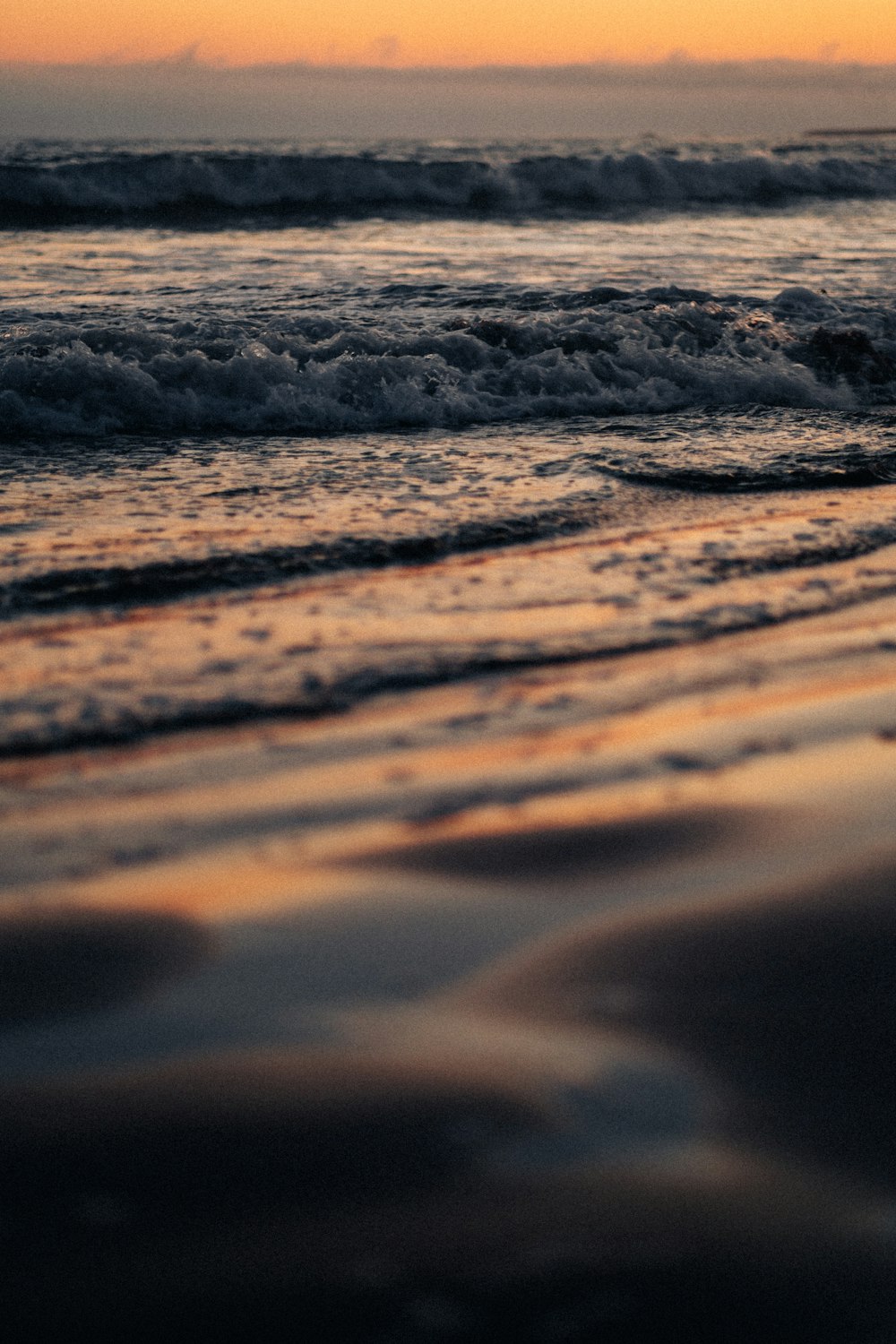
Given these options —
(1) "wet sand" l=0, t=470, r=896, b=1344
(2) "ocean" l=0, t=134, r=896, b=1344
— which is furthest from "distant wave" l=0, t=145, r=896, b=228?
(1) "wet sand" l=0, t=470, r=896, b=1344

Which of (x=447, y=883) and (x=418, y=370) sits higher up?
(x=418, y=370)

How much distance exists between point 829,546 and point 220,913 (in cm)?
227

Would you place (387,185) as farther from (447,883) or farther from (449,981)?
(449,981)

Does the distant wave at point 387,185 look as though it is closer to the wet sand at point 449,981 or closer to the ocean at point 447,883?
the ocean at point 447,883

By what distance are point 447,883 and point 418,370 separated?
4030mm

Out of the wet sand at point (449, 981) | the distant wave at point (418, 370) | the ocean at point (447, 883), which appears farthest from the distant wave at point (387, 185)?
the wet sand at point (449, 981)

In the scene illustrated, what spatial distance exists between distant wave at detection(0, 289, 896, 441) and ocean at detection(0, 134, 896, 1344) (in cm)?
22

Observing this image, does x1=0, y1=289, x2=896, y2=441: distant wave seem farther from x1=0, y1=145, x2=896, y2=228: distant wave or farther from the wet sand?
x1=0, y1=145, x2=896, y2=228: distant wave

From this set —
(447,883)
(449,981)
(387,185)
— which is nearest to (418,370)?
(447,883)

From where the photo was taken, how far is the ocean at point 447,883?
3.84 feet

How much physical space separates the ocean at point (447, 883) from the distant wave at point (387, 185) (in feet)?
36.4

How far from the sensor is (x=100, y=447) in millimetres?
4523

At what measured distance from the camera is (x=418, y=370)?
5.39m

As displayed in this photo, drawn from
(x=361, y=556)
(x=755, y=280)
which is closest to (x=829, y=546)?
(x=361, y=556)
